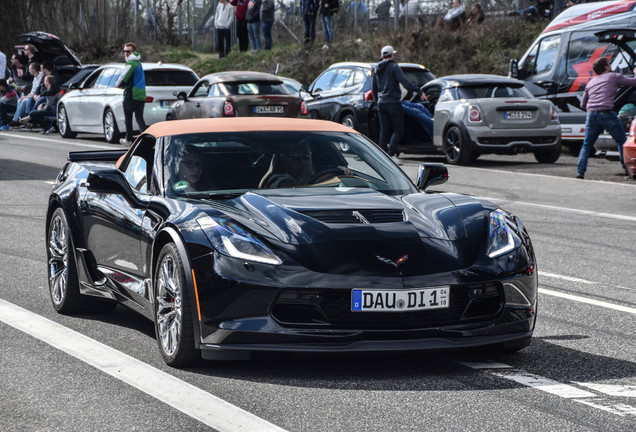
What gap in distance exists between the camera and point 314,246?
17.2ft

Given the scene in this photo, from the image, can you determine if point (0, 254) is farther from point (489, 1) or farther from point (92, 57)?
point (92, 57)

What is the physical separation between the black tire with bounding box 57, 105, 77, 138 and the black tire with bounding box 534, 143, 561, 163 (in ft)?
39.0

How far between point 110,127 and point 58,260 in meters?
17.8

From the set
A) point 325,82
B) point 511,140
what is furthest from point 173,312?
point 325,82

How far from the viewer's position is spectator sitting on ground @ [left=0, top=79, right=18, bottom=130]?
30953mm

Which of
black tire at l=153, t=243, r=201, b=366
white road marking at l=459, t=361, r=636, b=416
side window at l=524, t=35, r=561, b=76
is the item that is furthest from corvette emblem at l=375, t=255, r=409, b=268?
side window at l=524, t=35, r=561, b=76

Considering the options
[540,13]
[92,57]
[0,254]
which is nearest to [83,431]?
[0,254]

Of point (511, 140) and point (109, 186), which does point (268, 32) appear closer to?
point (511, 140)

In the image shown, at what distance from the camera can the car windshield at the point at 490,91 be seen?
1948 centimetres

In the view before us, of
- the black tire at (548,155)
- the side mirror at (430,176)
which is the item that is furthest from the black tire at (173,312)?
the black tire at (548,155)

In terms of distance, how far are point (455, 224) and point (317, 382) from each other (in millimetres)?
1074

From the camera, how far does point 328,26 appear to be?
112 ft

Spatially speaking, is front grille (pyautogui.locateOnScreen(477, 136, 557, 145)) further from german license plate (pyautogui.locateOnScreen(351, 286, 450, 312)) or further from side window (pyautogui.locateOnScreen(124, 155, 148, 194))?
german license plate (pyautogui.locateOnScreen(351, 286, 450, 312))

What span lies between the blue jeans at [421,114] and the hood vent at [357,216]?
48.7ft
